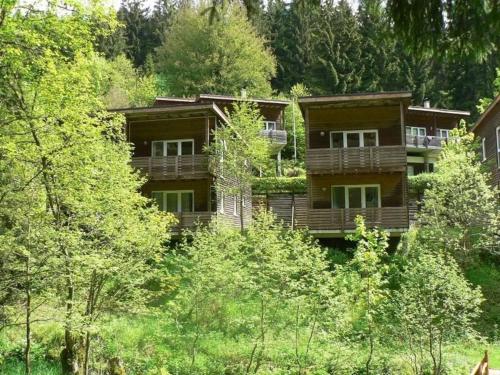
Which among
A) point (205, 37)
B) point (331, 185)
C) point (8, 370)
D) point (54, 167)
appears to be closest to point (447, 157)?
point (331, 185)

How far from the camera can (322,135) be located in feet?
85.9

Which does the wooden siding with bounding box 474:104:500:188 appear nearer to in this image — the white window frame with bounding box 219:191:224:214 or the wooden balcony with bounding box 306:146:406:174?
the wooden balcony with bounding box 306:146:406:174

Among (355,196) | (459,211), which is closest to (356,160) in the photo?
(355,196)

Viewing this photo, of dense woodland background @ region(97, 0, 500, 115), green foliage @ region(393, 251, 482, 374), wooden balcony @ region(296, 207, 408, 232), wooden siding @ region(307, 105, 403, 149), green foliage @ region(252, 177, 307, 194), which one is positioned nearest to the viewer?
green foliage @ region(393, 251, 482, 374)

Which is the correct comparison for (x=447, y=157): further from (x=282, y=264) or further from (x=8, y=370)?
(x=8, y=370)

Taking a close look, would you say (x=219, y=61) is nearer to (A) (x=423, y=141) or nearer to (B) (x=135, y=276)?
(A) (x=423, y=141)

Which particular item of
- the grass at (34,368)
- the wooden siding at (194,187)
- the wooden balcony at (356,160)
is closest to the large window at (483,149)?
the wooden balcony at (356,160)

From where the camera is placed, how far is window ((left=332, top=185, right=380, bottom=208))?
25172 mm

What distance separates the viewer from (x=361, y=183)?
2508 cm

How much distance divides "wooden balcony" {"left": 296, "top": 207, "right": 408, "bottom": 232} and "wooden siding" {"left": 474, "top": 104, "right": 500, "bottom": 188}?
651 cm

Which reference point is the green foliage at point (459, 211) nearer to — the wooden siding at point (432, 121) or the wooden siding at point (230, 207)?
the wooden siding at point (230, 207)

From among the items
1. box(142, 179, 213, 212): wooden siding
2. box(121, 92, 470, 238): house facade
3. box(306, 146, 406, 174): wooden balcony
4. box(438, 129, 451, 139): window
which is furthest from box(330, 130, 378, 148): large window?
box(438, 129, 451, 139): window

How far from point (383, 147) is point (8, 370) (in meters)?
16.7

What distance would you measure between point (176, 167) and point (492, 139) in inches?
636
